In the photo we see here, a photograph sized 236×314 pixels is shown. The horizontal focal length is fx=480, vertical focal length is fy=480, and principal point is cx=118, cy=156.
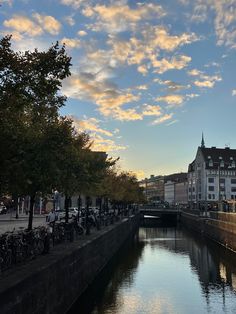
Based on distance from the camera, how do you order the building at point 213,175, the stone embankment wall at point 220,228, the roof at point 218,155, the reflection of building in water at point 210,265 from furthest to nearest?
the roof at point 218,155 < the building at point 213,175 < the stone embankment wall at point 220,228 < the reflection of building in water at point 210,265

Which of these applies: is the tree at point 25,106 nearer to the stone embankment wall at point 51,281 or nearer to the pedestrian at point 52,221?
the stone embankment wall at point 51,281

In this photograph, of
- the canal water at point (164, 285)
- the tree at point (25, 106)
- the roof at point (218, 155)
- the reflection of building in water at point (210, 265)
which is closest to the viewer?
the tree at point (25, 106)

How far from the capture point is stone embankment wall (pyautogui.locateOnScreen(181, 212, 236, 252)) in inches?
2117

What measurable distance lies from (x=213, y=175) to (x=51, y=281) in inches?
5747

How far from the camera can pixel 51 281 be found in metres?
17.8

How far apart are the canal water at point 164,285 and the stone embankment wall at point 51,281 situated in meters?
1.08

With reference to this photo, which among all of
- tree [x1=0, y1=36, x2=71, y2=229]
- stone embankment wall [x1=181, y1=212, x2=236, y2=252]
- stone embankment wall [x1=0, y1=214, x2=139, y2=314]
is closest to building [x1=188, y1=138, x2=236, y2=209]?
stone embankment wall [x1=181, y1=212, x2=236, y2=252]

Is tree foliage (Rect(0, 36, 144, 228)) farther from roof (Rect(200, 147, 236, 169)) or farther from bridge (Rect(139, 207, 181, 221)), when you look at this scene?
roof (Rect(200, 147, 236, 169))

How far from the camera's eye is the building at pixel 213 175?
15575 centimetres

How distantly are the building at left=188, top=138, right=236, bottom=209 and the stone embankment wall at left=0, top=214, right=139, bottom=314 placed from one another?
125 meters

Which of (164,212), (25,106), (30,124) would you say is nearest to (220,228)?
(30,124)

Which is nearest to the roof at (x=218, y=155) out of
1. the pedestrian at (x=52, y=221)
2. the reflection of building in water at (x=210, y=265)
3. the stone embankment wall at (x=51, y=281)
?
the reflection of building in water at (x=210, y=265)

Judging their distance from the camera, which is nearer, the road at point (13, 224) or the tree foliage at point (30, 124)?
the tree foliage at point (30, 124)

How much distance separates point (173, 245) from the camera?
206 feet
